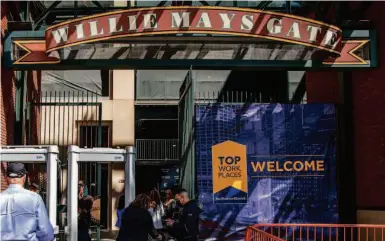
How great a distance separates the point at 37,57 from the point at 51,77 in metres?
7.47

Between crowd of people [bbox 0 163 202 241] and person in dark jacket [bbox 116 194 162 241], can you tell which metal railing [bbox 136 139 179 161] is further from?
person in dark jacket [bbox 116 194 162 241]

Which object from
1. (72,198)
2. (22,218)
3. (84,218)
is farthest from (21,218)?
(84,218)

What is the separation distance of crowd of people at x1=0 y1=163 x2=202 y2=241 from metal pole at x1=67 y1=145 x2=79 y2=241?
68 cm

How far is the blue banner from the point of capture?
1341 centimetres

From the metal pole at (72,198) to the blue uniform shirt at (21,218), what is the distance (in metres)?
3.39

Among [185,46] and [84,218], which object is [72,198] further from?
[185,46]

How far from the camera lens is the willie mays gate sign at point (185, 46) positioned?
1096 centimetres

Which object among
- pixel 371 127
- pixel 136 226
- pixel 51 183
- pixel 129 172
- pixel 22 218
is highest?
pixel 371 127

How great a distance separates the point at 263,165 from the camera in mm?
13555

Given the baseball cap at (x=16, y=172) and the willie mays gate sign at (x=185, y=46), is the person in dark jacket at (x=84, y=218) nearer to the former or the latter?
the willie mays gate sign at (x=185, y=46)

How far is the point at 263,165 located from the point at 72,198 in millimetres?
5903

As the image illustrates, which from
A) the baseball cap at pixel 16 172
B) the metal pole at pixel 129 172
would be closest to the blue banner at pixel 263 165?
the metal pole at pixel 129 172

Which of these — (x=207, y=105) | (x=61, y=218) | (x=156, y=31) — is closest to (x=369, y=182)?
(x=207, y=105)

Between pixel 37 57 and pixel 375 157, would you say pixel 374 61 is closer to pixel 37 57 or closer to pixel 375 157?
pixel 375 157
